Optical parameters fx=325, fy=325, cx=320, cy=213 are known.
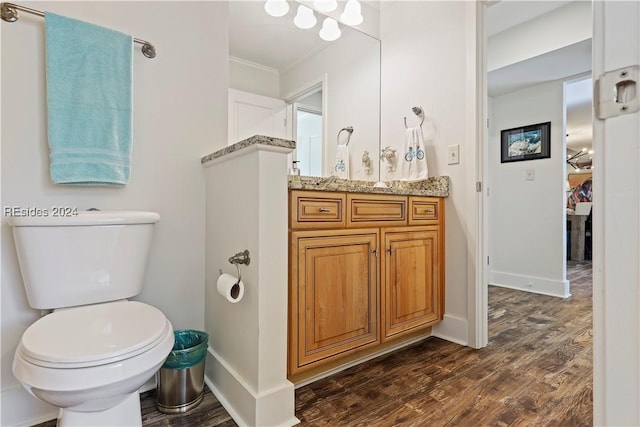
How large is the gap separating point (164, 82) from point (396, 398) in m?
1.78

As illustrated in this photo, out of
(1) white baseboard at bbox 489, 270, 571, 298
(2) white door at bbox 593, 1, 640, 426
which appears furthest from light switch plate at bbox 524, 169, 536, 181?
(2) white door at bbox 593, 1, 640, 426

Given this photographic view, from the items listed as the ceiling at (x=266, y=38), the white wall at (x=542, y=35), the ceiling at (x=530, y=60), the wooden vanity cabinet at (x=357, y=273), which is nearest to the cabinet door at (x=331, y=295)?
the wooden vanity cabinet at (x=357, y=273)

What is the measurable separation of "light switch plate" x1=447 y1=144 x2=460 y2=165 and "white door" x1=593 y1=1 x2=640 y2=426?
1.64 metres

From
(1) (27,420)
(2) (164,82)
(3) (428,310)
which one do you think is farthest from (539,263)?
(1) (27,420)

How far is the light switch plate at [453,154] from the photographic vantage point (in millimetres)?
2012

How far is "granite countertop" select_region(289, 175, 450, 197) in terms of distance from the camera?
1.37 metres

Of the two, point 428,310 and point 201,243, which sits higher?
point 201,243

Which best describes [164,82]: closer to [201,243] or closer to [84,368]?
[201,243]

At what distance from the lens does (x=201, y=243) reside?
64.6 inches

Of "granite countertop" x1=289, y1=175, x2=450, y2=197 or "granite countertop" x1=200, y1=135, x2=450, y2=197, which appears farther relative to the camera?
"granite countertop" x1=289, y1=175, x2=450, y2=197

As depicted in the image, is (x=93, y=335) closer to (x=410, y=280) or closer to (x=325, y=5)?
(x=410, y=280)

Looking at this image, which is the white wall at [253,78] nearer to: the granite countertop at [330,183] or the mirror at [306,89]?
the mirror at [306,89]

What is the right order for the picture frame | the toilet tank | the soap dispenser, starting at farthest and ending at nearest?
the picture frame < the soap dispenser < the toilet tank

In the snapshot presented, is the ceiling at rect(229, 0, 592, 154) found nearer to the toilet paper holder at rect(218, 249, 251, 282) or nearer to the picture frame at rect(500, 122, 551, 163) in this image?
the picture frame at rect(500, 122, 551, 163)
